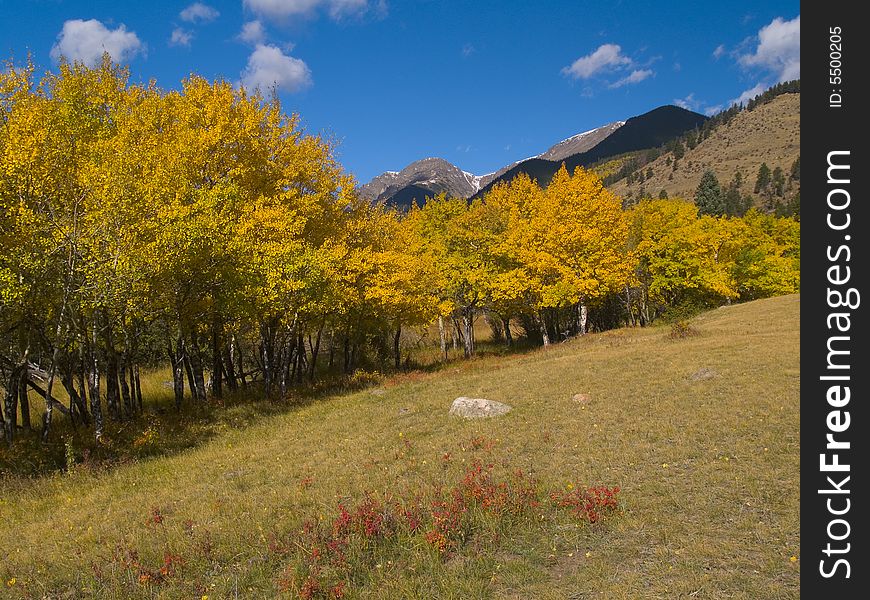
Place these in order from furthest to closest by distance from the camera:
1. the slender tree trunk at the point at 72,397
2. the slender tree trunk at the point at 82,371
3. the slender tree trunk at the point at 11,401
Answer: the slender tree trunk at the point at 72,397, the slender tree trunk at the point at 82,371, the slender tree trunk at the point at 11,401

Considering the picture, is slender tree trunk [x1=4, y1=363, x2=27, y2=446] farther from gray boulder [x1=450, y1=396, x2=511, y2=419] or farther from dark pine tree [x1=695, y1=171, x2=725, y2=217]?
dark pine tree [x1=695, y1=171, x2=725, y2=217]

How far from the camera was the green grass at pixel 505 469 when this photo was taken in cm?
710

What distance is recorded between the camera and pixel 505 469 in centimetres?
1154

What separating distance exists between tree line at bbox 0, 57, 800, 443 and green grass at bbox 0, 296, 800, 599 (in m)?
5.53

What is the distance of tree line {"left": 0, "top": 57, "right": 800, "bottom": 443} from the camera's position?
1527 cm

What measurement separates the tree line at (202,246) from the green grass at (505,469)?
553 centimetres

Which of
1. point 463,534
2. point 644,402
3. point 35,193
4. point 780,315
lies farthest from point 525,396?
point 780,315

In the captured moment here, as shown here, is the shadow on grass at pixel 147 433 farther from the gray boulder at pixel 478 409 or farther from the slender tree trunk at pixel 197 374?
the gray boulder at pixel 478 409

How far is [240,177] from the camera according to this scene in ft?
74.5

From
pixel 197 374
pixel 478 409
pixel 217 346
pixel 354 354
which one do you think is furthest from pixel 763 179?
pixel 197 374

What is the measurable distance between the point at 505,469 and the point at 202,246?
46.6 ft

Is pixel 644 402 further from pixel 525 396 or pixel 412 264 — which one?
pixel 412 264

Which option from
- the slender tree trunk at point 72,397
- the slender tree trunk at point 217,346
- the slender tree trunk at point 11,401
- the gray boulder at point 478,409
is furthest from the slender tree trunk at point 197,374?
the gray boulder at point 478,409

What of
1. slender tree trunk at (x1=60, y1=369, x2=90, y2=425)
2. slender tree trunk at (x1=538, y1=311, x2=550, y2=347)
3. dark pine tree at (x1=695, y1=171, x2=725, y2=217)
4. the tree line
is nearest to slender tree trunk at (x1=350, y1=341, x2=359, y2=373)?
the tree line
